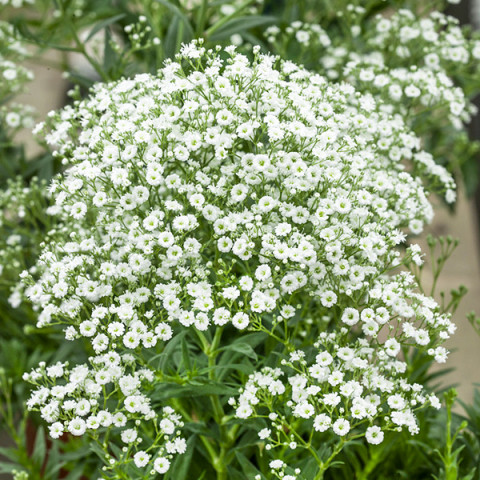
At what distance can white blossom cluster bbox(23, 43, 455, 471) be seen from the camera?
29.0 inches

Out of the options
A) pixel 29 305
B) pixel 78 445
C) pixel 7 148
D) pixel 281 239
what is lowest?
pixel 78 445

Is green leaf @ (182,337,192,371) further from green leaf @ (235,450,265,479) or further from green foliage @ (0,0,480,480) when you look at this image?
green leaf @ (235,450,265,479)

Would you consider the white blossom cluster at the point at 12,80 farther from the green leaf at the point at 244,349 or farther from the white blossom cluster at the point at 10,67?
the green leaf at the point at 244,349

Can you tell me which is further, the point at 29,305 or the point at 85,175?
the point at 29,305

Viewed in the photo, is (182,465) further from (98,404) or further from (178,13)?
(178,13)

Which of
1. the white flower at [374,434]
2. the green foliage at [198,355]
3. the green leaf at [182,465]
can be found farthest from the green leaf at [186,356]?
the white flower at [374,434]

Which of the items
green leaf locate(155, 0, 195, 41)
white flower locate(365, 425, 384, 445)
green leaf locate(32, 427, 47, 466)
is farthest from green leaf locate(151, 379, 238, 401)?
green leaf locate(155, 0, 195, 41)

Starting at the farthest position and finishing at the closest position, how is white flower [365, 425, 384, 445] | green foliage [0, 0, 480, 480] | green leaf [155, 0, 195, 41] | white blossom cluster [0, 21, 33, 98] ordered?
white blossom cluster [0, 21, 33, 98]
green leaf [155, 0, 195, 41]
green foliage [0, 0, 480, 480]
white flower [365, 425, 384, 445]

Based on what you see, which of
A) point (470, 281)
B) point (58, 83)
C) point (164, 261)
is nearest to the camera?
point (164, 261)

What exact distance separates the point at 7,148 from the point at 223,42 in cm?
61

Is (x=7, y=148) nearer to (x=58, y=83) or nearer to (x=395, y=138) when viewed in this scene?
(x=395, y=138)

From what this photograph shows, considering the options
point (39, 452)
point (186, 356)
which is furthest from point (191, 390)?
point (39, 452)

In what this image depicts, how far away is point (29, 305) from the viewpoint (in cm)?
121

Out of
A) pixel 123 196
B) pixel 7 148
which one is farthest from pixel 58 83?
pixel 123 196
